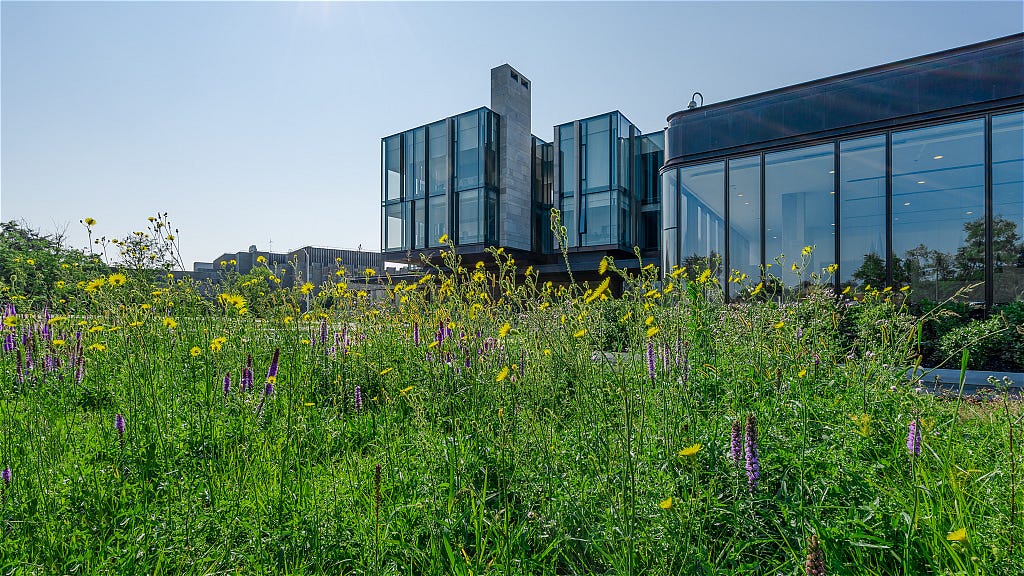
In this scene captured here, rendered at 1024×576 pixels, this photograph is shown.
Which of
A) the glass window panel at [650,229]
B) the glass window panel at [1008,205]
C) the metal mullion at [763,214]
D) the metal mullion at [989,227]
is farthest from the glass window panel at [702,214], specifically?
the glass window panel at [650,229]

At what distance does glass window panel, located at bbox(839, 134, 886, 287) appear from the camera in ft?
30.8

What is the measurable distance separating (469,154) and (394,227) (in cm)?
574

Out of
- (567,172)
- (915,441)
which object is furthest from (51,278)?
(567,172)

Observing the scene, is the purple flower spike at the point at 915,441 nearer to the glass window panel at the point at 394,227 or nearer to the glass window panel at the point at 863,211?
the glass window panel at the point at 863,211

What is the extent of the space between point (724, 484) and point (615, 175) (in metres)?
21.0

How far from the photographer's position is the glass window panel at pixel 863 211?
370 inches

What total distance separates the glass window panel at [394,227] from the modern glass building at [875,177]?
1629 cm

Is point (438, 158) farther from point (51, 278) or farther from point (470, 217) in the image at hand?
point (51, 278)

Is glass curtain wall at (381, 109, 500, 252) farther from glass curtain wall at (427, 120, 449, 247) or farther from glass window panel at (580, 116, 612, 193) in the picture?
glass window panel at (580, 116, 612, 193)

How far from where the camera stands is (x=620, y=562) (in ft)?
4.70

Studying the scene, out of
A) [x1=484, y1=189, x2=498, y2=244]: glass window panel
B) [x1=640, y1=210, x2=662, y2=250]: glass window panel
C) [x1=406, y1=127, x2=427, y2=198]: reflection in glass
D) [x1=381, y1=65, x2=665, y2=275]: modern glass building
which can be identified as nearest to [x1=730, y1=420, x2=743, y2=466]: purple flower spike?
[x1=381, y1=65, x2=665, y2=275]: modern glass building

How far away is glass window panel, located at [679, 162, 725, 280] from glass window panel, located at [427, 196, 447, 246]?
14.2 m

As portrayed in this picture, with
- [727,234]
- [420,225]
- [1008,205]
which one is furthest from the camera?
Result: [420,225]

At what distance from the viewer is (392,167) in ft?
81.7
